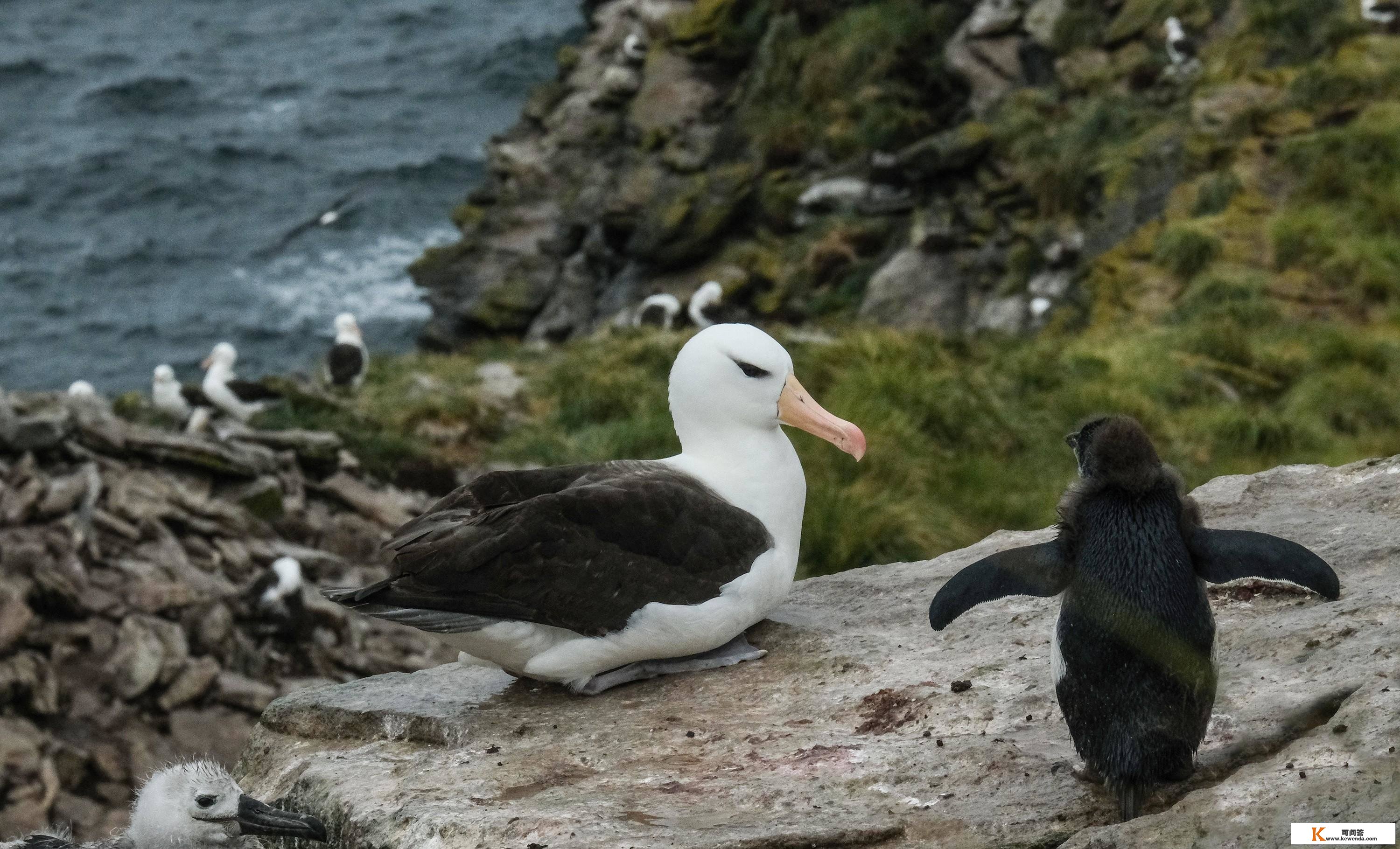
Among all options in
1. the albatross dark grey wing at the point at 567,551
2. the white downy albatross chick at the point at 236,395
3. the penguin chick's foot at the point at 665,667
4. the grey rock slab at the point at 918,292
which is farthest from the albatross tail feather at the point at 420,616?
the grey rock slab at the point at 918,292

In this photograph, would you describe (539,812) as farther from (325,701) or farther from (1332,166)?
(1332,166)

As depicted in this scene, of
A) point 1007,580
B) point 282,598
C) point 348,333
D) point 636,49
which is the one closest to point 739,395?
point 1007,580

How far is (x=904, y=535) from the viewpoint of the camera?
9234 mm

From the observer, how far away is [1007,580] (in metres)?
3.62

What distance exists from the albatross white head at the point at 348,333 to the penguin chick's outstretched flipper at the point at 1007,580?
44.3 ft

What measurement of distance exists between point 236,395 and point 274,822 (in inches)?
473

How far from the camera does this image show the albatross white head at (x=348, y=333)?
660 inches

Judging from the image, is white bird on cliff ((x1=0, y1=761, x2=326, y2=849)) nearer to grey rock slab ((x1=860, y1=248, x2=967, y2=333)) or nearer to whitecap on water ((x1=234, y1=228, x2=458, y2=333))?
grey rock slab ((x1=860, y1=248, x2=967, y2=333))

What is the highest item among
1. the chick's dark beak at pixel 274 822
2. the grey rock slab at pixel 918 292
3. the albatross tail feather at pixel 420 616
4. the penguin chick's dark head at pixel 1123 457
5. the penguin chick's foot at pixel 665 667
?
the penguin chick's dark head at pixel 1123 457

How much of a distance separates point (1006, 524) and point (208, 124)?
31252 millimetres

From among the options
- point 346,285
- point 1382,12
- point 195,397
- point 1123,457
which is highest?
point 1123,457

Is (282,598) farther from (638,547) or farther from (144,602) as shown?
(638,547)

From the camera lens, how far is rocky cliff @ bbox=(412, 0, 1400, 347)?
14.5 m

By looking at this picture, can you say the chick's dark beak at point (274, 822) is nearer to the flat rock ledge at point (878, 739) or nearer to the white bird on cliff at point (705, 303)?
the flat rock ledge at point (878, 739)
